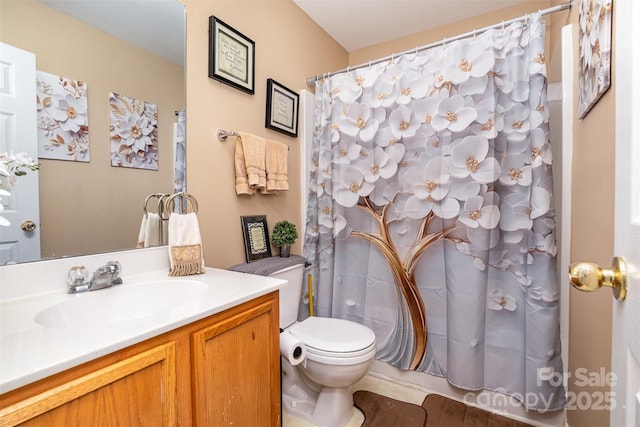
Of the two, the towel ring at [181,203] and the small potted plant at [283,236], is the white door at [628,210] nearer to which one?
the towel ring at [181,203]

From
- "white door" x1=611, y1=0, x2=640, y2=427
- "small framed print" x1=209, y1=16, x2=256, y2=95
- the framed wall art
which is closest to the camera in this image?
"white door" x1=611, y1=0, x2=640, y2=427

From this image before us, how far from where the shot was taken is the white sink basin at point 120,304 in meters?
0.90

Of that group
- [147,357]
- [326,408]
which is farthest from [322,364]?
[147,357]

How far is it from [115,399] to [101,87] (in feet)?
3.65

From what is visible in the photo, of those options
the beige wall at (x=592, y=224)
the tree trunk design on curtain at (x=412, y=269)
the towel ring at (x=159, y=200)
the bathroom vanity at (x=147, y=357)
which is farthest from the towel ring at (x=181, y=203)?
the beige wall at (x=592, y=224)

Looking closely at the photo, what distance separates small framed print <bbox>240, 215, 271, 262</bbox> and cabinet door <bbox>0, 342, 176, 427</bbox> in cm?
93

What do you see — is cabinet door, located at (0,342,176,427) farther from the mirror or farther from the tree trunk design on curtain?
the tree trunk design on curtain

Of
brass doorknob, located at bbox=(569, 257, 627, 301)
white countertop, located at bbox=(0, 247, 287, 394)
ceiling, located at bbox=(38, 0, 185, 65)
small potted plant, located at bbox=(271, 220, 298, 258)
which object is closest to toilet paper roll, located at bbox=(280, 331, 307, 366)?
white countertop, located at bbox=(0, 247, 287, 394)

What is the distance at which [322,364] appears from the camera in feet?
4.53

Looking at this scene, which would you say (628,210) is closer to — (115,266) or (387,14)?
(115,266)

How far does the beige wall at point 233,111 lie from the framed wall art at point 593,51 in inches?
60.2

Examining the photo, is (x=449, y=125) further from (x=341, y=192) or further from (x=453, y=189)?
(x=341, y=192)

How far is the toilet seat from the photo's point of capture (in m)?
1.37

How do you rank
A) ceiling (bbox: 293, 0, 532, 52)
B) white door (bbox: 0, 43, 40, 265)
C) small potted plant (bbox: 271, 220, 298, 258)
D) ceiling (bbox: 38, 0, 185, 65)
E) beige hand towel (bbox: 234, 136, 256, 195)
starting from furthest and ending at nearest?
ceiling (bbox: 293, 0, 532, 52)
small potted plant (bbox: 271, 220, 298, 258)
beige hand towel (bbox: 234, 136, 256, 195)
ceiling (bbox: 38, 0, 185, 65)
white door (bbox: 0, 43, 40, 265)
